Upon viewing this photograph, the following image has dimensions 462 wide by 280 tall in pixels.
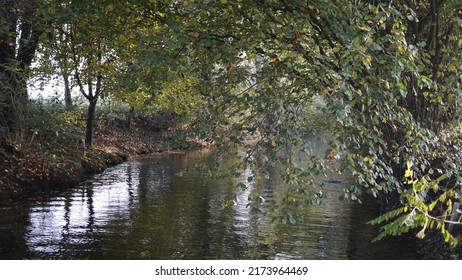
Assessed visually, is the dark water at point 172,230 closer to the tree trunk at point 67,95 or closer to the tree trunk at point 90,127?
the tree trunk at point 67,95

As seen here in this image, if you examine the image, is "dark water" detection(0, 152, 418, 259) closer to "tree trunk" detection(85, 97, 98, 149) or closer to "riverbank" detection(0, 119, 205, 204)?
"riverbank" detection(0, 119, 205, 204)

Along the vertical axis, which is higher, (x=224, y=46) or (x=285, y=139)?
(x=224, y=46)

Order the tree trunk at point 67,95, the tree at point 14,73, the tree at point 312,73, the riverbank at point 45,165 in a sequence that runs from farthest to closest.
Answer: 1. the tree trunk at point 67,95
2. the tree at point 14,73
3. the riverbank at point 45,165
4. the tree at point 312,73

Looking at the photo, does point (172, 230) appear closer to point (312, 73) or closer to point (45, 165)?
point (312, 73)

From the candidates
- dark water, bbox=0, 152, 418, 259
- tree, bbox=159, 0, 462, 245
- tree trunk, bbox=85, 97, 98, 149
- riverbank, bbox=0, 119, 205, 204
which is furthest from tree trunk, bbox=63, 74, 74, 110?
tree, bbox=159, 0, 462, 245

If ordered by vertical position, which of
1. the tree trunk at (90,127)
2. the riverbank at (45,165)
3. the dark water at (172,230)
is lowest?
the dark water at (172,230)

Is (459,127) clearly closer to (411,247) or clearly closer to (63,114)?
(411,247)

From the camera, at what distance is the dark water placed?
12445 mm

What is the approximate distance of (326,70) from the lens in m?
9.65

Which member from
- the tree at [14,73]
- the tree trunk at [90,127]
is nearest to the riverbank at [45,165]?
the tree trunk at [90,127]

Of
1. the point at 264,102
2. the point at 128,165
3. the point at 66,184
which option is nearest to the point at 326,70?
the point at 264,102

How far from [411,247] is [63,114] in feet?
54.2

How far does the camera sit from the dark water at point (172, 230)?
40.8 feet

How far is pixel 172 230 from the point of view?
14555 millimetres
